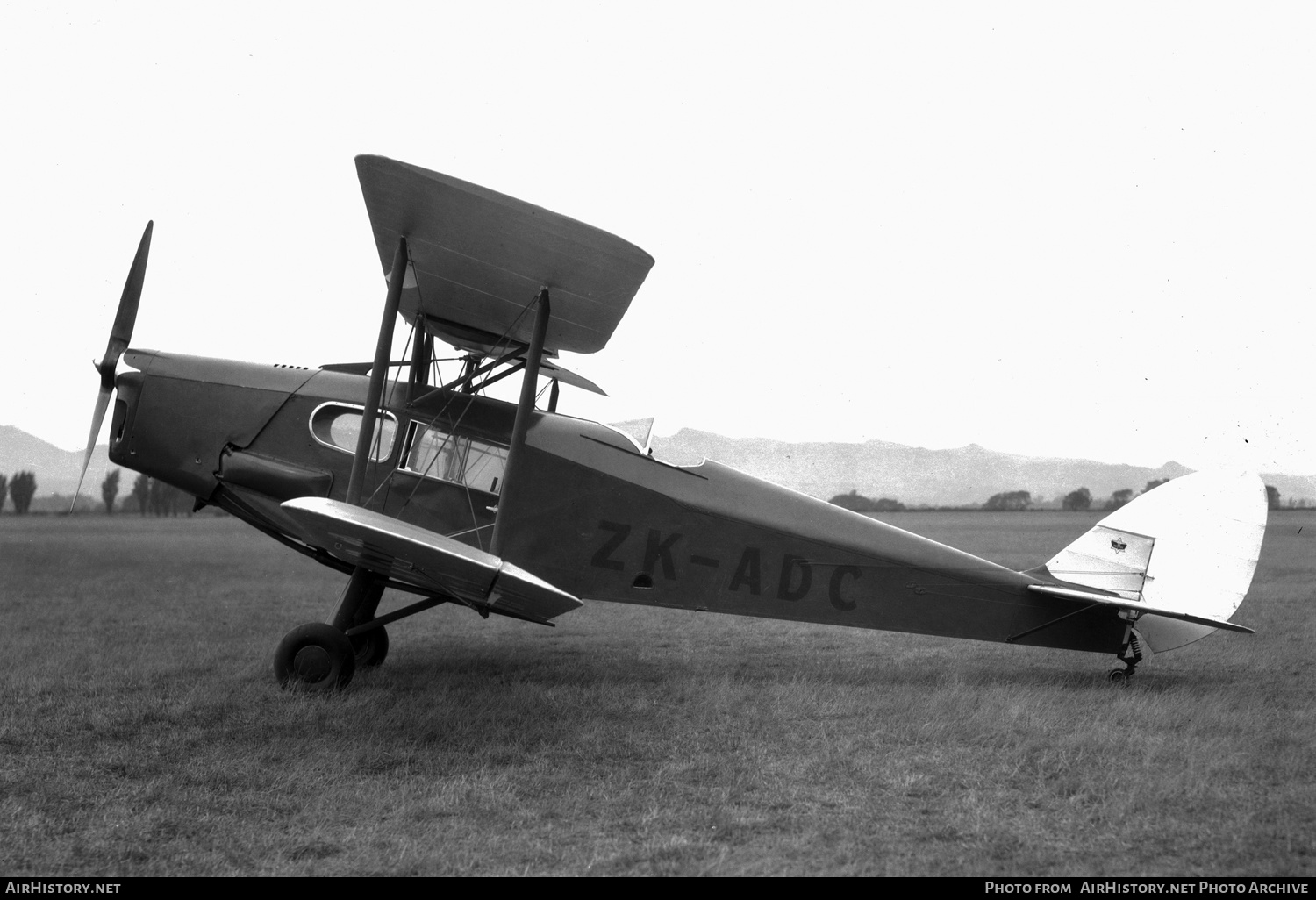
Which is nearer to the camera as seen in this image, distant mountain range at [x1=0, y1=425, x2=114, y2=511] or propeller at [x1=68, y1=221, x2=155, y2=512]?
propeller at [x1=68, y1=221, x2=155, y2=512]

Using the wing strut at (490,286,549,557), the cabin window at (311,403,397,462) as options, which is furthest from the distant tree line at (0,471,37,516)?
the wing strut at (490,286,549,557)

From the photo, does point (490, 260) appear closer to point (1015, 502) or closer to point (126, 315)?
point (126, 315)

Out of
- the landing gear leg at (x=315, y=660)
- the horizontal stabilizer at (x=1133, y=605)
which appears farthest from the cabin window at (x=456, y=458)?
the horizontal stabilizer at (x=1133, y=605)

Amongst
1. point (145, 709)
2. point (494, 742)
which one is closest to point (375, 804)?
point (494, 742)

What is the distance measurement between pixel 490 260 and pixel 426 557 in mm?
2045

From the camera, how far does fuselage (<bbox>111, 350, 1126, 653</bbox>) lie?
607 centimetres

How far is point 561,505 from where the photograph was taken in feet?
20.2

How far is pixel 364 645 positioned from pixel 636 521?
2.48 metres

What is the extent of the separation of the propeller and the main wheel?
2.28 meters

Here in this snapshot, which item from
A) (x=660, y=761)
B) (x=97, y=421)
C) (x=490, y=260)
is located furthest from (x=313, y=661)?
(x=490, y=260)

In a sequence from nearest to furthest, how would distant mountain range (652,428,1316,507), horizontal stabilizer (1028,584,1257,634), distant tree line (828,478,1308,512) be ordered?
1. horizontal stabilizer (1028,584,1257,634)
2. distant mountain range (652,428,1316,507)
3. distant tree line (828,478,1308,512)

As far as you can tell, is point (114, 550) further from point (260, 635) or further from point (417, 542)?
point (417, 542)

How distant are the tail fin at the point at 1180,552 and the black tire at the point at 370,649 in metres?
5.34

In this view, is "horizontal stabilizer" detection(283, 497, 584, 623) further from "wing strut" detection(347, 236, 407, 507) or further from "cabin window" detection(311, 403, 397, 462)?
"cabin window" detection(311, 403, 397, 462)
